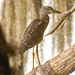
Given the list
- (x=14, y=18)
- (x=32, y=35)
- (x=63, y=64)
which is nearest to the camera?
(x=63, y=64)

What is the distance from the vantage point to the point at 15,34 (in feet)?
5.40

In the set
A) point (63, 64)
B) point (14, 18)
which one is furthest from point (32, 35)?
point (14, 18)

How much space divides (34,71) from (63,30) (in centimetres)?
67

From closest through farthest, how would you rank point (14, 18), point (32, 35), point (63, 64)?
point (63, 64), point (32, 35), point (14, 18)

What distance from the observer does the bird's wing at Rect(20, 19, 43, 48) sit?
3.95 feet

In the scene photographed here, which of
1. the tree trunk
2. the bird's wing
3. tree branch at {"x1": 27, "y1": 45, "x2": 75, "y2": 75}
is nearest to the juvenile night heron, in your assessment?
the bird's wing

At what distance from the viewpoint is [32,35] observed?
124 cm

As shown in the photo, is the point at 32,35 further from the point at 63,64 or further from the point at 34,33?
the point at 63,64

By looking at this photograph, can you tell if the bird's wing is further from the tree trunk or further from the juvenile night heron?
the tree trunk

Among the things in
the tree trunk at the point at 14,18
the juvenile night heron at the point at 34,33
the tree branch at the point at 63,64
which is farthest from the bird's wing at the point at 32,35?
the tree trunk at the point at 14,18

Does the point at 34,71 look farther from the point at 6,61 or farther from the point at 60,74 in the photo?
the point at 6,61

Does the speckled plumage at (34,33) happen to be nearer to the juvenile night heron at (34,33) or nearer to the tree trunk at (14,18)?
the juvenile night heron at (34,33)

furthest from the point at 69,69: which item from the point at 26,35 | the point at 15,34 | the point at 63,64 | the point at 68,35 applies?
the point at 15,34

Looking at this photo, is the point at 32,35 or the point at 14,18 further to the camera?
the point at 14,18
